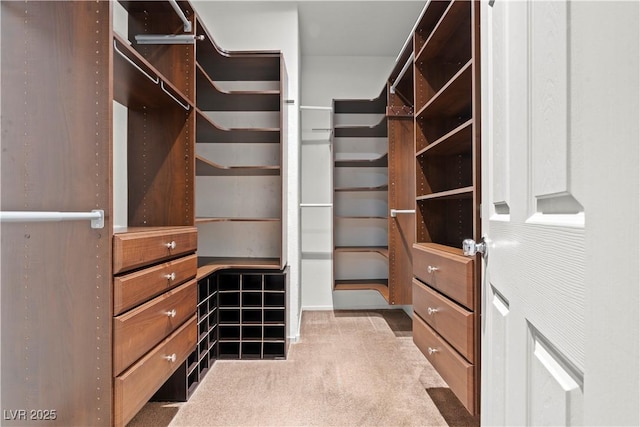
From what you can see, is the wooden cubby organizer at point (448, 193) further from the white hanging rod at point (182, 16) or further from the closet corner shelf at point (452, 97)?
the white hanging rod at point (182, 16)

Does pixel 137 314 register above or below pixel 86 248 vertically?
below

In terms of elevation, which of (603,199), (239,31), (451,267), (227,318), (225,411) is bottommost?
(225,411)

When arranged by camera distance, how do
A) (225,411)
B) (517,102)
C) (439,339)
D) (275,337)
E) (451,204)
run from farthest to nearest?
(275,337)
(451,204)
(225,411)
(439,339)
(517,102)

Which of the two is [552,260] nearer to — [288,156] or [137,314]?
[137,314]

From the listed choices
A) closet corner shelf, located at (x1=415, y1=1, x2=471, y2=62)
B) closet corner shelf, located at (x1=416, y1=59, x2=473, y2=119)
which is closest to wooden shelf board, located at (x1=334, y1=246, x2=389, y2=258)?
closet corner shelf, located at (x1=416, y1=59, x2=473, y2=119)

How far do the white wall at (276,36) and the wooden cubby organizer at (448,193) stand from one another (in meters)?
1.13

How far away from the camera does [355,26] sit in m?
3.47

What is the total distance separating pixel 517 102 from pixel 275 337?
2.37m

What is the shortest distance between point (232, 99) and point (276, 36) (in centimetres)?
67

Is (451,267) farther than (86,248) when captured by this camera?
Yes

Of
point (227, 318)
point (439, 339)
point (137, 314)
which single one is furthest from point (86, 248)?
point (227, 318)

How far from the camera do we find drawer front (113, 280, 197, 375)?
1263mm

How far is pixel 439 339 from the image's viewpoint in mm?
1755

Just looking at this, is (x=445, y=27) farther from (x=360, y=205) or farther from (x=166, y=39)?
(x=360, y=205)
